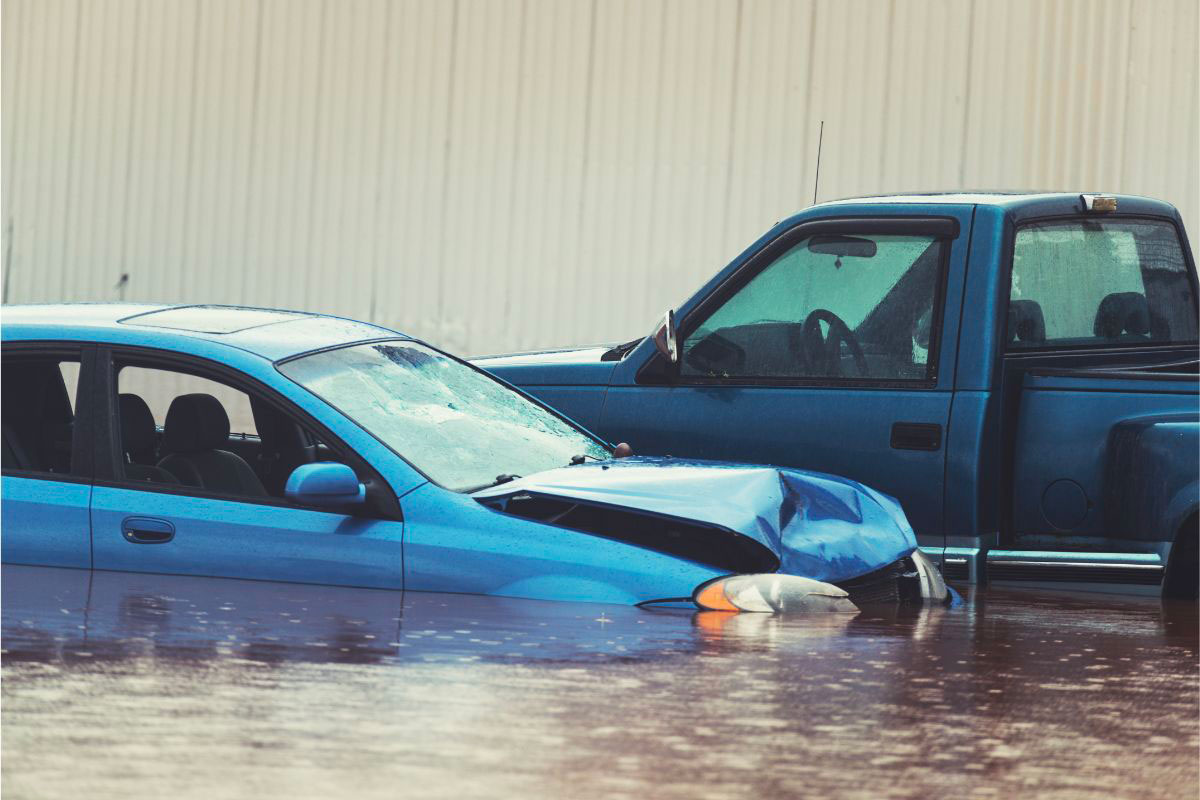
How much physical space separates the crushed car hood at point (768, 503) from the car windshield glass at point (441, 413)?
0.71 feet

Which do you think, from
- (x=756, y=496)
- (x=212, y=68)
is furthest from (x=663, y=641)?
(x=212, y=68)

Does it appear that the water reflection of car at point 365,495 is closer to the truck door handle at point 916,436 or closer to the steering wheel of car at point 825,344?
the truck door handle at point 916,436

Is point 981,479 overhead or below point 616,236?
below

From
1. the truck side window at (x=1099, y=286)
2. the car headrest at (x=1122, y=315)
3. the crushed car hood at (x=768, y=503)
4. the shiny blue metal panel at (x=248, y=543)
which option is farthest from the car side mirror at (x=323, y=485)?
the car headrest at (x=1122, y=315)

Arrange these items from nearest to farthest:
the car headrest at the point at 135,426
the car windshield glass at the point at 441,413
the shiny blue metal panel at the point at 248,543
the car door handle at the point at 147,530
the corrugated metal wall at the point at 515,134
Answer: the shiny blue metal panel at the point at 248,543 < the car door handle at the point at 147,530 < the car windshield glass at the point at 441,413 < the car headrest at the point at 135,426 < the corrugated metal wall at the point at 515,134

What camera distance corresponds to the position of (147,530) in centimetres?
560

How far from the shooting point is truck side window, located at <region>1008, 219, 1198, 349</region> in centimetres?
688

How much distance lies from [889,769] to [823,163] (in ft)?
38.8

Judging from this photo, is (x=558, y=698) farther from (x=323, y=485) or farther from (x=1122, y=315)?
(x=1122, y=315)

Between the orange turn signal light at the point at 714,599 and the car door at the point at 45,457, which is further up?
the car door at the point at 45,457

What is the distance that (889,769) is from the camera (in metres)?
3.70

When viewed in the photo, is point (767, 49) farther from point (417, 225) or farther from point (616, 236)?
point (417, 225)

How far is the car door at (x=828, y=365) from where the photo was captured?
6590 mm

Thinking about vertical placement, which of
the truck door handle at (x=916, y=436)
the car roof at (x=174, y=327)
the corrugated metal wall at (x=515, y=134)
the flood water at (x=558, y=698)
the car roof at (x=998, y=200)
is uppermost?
the corrugated metal wall at (x=515, y=134)
